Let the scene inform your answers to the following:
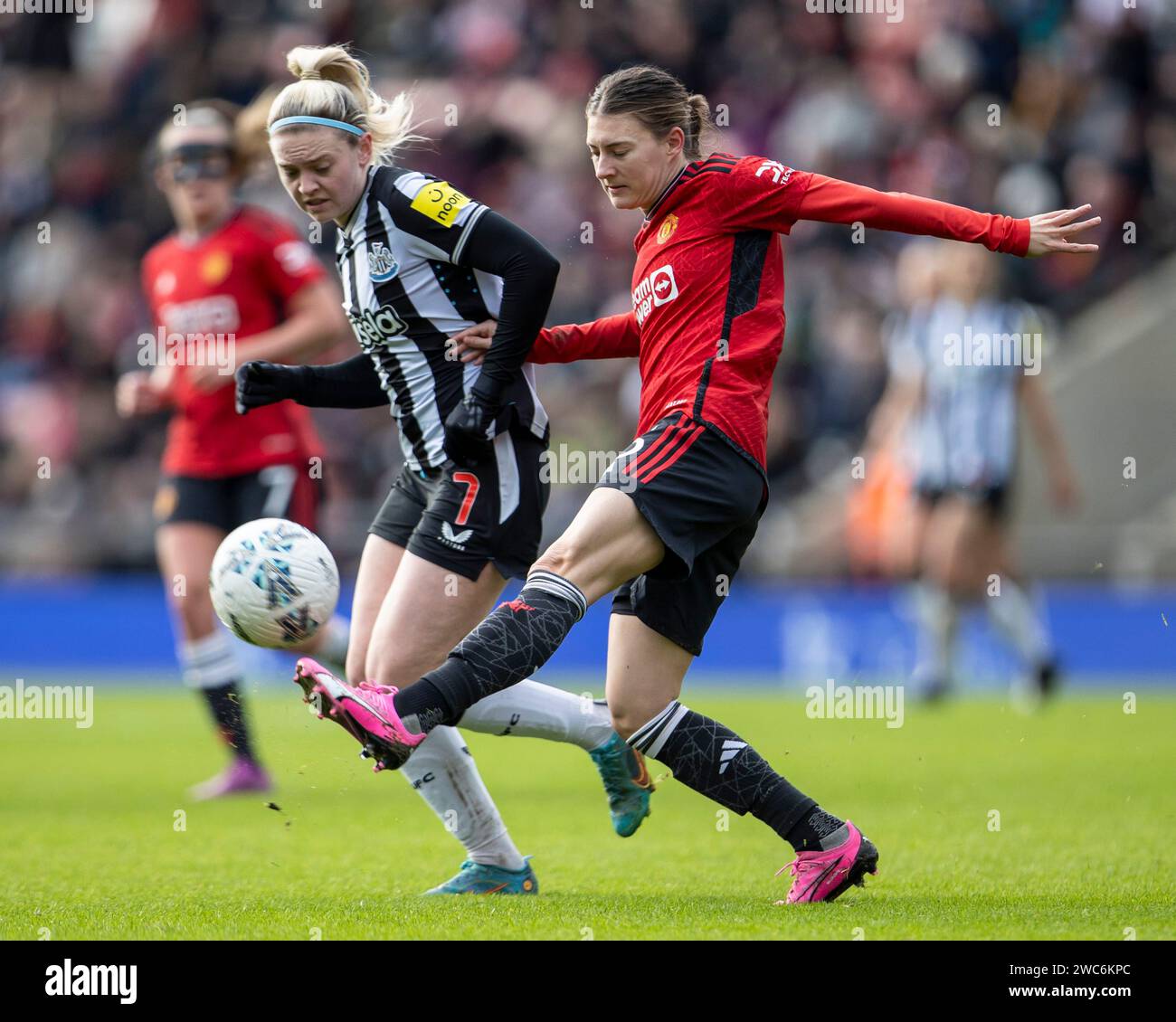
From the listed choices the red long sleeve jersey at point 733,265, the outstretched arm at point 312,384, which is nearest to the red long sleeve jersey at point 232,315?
the outstretched arm at point 312,384

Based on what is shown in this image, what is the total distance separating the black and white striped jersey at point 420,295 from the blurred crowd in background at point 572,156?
817 cm

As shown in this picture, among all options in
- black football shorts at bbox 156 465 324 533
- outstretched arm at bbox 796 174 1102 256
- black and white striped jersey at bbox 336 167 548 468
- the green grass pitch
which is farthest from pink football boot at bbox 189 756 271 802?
outstretched arm at bbox 796 174 1102 256

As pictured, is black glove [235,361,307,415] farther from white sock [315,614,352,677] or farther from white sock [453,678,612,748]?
white sock [315,614,352,677]

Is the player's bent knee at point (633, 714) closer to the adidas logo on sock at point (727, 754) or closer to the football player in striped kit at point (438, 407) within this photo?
the adidas logo on sock at point (727, 754)

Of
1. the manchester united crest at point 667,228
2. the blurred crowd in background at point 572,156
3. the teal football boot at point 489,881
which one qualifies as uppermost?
the blurred crowd in background at point 572,156

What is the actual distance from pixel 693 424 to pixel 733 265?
0.50 m

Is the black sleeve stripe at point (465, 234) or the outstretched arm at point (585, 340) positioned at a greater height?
the black sleeve stripe at point (465, 234)

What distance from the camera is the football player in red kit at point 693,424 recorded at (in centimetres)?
448

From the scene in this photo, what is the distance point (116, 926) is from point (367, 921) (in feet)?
2.14

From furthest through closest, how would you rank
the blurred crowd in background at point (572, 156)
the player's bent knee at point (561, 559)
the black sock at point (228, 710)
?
the blurred crowd in background at point (572, 156) → the black sock at point (228, 710) → the player's bent knee at point (561, 559)

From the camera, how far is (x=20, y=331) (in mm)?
15984

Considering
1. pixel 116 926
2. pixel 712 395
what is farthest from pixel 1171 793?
pixel 116 926
